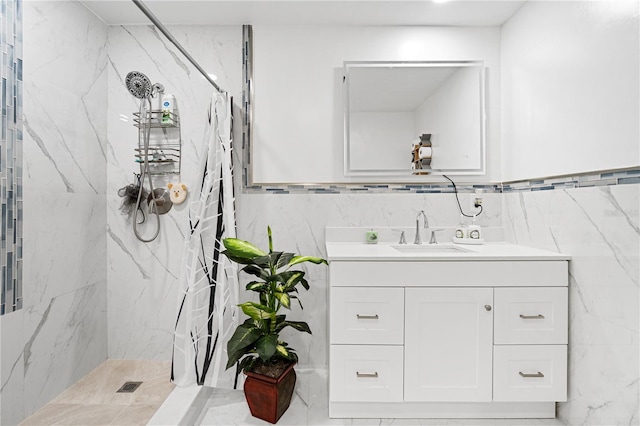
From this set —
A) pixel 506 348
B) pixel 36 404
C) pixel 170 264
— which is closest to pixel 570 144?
pixel 506 348

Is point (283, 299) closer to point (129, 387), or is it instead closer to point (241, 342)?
point (241, 342)

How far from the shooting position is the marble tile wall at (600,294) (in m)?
1.35

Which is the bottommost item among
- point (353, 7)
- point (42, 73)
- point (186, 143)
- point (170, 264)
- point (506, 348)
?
point (506, 348)

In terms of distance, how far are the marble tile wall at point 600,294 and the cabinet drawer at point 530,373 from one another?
7 centimetres

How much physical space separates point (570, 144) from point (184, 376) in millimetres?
2306

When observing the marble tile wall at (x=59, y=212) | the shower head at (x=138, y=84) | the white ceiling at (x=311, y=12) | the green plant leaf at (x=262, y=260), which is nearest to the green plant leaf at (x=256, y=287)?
the green plant leaf at (x=262, y=260)

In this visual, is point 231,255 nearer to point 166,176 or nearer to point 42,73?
point 166,176

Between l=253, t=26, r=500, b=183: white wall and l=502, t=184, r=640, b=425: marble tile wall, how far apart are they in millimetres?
724

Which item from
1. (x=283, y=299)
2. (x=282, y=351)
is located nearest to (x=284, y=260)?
(x=283, y=299)

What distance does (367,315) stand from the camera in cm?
172

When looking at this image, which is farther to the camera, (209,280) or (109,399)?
(209,280)

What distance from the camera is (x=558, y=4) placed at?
1.76 metres

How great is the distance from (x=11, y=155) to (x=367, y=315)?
1.70m

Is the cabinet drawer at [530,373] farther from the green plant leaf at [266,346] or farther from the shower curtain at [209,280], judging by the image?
the shower curtain at [209,280]
